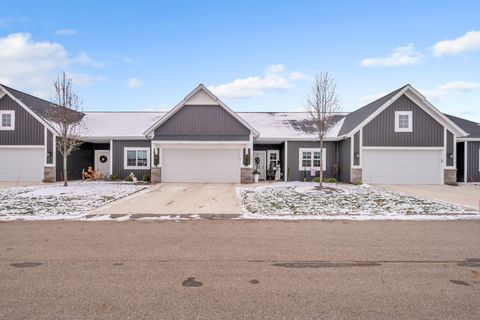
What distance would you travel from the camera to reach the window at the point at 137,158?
2216 cm

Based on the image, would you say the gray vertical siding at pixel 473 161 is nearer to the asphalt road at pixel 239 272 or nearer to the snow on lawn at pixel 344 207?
the snow on lawn at pixel 344 207

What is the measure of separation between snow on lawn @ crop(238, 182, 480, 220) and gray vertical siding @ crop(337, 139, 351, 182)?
20.1ft

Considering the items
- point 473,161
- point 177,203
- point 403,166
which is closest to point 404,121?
point 403,166

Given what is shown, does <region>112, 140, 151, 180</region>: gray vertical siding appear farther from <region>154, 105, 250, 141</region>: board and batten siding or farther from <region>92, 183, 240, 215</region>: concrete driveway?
<region>92, 183, 240, 215</region>: concrete driveway

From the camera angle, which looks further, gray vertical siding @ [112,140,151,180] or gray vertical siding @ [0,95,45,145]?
gray vertical siding @ [112,140,151,180]

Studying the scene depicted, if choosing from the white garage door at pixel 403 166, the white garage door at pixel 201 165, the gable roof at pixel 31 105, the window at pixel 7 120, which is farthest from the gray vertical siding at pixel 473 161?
the window at pixel 7 120

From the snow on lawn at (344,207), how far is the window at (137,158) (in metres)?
10.3

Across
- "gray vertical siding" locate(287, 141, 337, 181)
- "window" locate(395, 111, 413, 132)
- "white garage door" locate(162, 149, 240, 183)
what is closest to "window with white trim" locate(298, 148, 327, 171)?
"gray vertical siding" locate(287, 141, 337, 181)

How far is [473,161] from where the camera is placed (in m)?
21.5

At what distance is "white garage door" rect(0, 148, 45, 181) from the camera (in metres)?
20.7

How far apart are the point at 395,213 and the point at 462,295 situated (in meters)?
6.07

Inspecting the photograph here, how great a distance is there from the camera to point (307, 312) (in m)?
3.71

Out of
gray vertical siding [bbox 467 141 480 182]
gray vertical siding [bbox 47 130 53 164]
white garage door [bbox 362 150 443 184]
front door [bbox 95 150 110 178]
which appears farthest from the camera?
front door [bbox 95 150 110 178]

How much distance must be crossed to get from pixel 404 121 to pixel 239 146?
10.2 m
